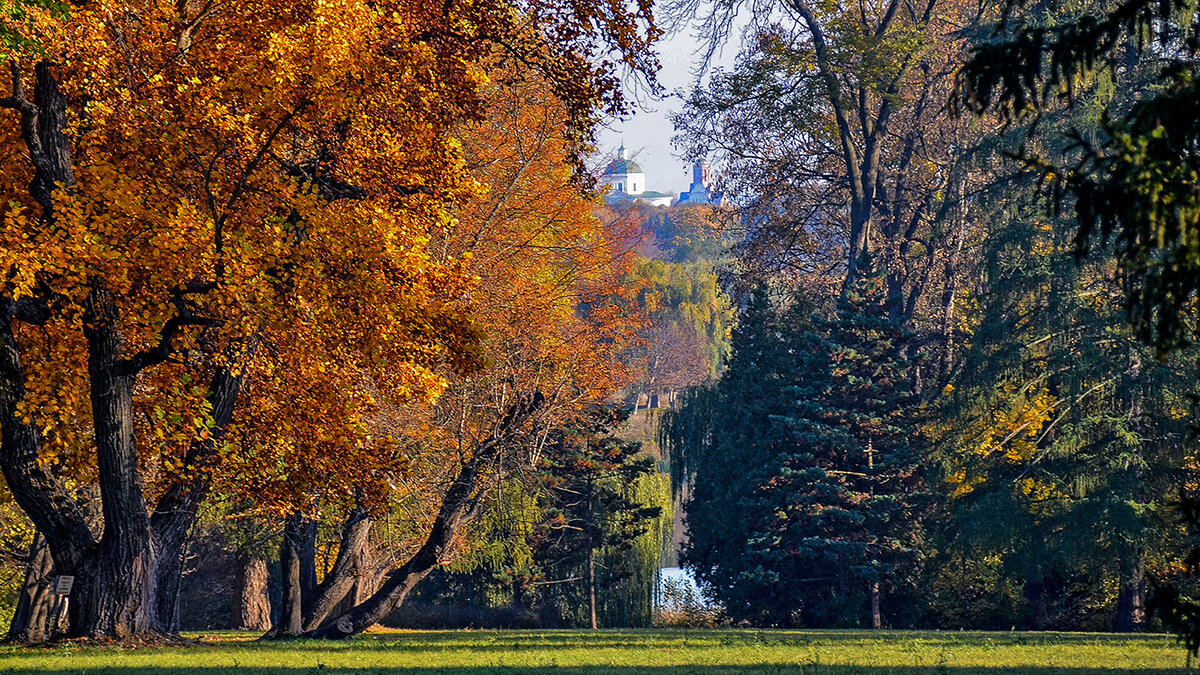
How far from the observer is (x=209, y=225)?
14164 millimetres

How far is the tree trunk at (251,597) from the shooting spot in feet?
100

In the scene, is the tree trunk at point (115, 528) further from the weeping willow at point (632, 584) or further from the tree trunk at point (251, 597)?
the weeping willow at point (632, 584)

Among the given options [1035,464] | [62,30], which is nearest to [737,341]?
[1035,464]

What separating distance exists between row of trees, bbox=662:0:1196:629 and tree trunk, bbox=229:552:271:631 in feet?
38.9

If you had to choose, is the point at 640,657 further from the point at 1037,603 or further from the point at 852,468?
the point at 1037,603

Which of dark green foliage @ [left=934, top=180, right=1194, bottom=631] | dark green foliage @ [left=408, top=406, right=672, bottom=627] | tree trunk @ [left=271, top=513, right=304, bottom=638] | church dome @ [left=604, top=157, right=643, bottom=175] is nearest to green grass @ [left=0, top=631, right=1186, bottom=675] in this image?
dark green foliage @ [left=934, top=180, right=1194, bottom=631]

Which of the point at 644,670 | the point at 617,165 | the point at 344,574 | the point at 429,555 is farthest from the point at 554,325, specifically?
the point at 644,670

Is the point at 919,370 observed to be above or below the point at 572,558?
above

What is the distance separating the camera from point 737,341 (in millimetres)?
37094

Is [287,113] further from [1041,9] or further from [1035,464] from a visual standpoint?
[1041,9]

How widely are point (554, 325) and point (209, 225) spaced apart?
1773 centimetres

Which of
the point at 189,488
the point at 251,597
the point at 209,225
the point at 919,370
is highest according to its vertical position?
the point at 919,370

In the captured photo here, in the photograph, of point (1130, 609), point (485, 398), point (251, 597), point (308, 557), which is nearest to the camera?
point (308, 557)

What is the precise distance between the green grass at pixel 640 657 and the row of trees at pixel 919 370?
3865 millimetres
